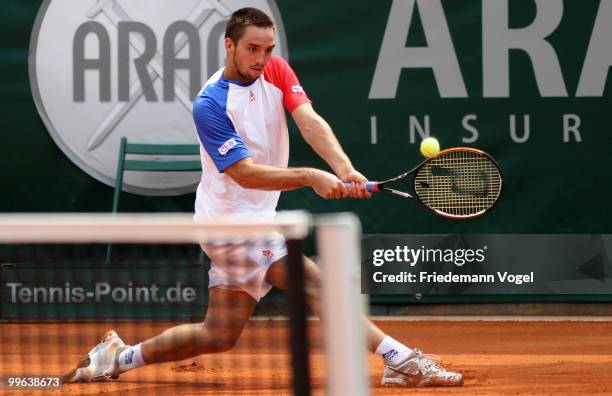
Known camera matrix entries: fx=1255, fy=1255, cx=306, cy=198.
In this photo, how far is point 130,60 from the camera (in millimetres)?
7113

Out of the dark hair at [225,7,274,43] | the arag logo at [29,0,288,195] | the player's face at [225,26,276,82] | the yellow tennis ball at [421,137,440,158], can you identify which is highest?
the arag logo at [29,0,288,195]

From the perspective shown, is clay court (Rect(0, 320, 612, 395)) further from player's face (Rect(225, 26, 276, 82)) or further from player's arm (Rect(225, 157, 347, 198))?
player's face (Rect(225, 26, 276, 82))

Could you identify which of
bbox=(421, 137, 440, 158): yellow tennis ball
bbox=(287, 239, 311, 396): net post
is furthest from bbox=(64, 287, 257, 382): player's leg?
bbox=(287, 239, 311, 396): net post

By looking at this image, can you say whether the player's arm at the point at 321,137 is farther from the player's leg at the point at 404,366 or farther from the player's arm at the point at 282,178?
the player's leg at the point at 404,366

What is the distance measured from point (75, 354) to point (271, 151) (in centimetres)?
137

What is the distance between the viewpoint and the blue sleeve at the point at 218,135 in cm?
422

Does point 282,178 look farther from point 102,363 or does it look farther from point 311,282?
point 102,363

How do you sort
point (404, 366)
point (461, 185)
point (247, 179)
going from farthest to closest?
1. point (461, 185)
2. point (404, 366)
3. point (247, 179)

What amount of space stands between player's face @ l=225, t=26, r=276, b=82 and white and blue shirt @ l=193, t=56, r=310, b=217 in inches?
3.4

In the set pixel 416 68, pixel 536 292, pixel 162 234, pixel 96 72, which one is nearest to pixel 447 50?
pixel 416 68

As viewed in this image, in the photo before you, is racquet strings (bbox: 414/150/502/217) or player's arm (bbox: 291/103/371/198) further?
racquet strings (bbox: 414/150/502/217)

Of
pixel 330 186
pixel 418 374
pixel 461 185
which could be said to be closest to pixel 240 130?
pixel 330 186

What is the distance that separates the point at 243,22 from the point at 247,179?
526 millimetres

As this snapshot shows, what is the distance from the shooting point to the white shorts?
Answer: 406 cm
